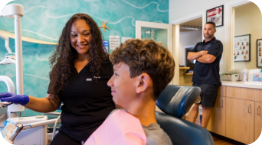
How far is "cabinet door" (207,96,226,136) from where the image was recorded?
8.97 feet

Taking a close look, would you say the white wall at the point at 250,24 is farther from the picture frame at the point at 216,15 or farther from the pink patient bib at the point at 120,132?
the pink patient bib at the point at 120,132

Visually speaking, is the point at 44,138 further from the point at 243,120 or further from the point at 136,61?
the point at 243,120

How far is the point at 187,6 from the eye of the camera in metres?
3.78

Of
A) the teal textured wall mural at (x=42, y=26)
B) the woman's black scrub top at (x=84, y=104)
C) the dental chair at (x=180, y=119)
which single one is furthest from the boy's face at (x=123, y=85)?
the teal textured wall mural at (x=42, y=26)

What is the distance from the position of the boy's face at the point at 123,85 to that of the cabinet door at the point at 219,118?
2.50m

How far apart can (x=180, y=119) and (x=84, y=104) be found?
0.68m

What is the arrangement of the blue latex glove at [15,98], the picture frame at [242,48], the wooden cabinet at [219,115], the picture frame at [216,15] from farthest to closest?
the picture frame at [242,48] → the picture frame at [216,15] → the wooden cabinet at [219,115] → the blue latex glove at [15,98]

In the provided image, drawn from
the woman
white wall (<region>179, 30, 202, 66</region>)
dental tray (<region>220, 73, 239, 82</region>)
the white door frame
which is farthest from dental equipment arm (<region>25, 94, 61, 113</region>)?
white wall (<region>179, 30, 202, 66</region>)

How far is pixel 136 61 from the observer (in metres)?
0.71

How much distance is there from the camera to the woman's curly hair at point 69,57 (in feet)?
4.21

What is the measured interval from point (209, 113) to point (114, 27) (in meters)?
2.61

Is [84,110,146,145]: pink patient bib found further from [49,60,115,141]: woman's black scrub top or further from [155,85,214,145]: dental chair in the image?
[49,60,115,141]: woman's black scrub top

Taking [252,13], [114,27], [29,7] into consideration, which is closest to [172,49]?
[114,27]

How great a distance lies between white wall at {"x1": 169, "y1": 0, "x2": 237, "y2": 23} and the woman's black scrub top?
289 centimetres
